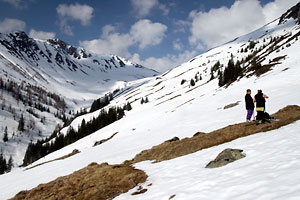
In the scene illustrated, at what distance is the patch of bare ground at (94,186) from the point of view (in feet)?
36.7

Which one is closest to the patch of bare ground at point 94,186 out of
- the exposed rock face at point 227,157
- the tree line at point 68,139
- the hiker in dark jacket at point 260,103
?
the exposed rock face at point 227,157

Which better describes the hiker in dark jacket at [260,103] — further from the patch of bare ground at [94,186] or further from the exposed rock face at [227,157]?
the patch of bare ground at [94,186]

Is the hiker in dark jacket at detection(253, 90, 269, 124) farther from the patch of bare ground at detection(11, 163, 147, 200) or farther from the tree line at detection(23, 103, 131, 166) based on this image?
the tree line at detection(23, 103, 131, 166)

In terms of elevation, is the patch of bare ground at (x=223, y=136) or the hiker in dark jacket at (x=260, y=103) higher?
the hiker in dark jacket at (x=260, y=103)

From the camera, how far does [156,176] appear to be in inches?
464

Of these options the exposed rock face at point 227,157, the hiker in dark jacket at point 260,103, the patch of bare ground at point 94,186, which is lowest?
the patch of bare ground at point 94,186

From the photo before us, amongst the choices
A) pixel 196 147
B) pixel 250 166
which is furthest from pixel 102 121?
pixel 250 166

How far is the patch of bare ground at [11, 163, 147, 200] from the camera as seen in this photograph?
36.7 ft

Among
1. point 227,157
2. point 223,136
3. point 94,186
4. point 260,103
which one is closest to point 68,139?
point 223,136

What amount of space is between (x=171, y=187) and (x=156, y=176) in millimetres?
2748

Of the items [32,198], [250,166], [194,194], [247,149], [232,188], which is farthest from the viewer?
[32,198]

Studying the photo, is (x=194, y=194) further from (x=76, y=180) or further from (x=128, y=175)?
(x=76, y=180)

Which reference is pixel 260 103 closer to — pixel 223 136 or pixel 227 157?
pixel 223 136

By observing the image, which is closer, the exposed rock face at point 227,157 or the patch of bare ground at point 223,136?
the exposed rock face at point 227,157
